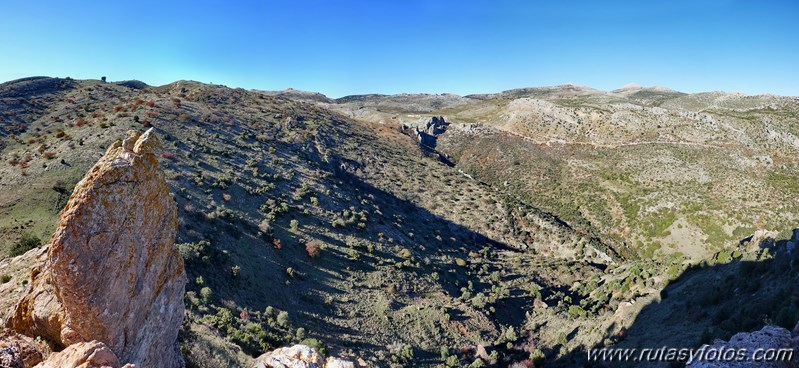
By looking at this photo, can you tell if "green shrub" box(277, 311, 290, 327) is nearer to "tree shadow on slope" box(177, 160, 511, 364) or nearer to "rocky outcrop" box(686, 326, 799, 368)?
"tree shadow on slope" box(177, 160, 511, 364)

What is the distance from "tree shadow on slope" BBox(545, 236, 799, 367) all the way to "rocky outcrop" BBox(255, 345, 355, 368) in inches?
553

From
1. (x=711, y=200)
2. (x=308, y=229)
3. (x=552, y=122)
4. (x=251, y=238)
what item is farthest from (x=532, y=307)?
(x=552, y=122)

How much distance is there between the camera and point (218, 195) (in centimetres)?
3597

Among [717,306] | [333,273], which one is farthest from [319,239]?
[717,306]

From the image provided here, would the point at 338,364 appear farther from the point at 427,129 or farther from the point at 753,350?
the point at 427,129

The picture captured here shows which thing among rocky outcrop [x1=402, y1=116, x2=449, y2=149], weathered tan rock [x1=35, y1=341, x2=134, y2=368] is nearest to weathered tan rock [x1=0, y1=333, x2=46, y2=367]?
weathered tan rock [x1=35, y1=341, x2=134, y2=368]

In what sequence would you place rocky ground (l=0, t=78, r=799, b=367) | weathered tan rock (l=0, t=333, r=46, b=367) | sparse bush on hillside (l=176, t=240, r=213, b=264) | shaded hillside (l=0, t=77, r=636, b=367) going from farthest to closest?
shaded hillside (l=0, t=77, r=636, b=367), sparse bush on hillside (l=176, t=240, r=213, b=264), rocky ground (l=0, t=78, r=799, b=367), weathered tan rock (l=0, t=333, r=46, b=367)

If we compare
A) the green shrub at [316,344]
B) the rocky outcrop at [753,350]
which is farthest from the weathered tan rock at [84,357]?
the rocky outcrop at [753,350]

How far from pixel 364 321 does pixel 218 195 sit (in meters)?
19.3

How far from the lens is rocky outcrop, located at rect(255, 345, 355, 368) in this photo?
39.6 ft

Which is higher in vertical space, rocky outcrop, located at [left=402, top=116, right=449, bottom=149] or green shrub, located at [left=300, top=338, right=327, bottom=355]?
rocky outcrop, located at [left=402, top=116, right=449, bottom=149]

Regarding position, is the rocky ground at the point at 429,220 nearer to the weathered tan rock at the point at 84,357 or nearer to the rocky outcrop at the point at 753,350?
the rocky outcrop at the point at 753,350

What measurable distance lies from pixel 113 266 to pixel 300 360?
613cm

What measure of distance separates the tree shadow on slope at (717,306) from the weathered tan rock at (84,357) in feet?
64.3
